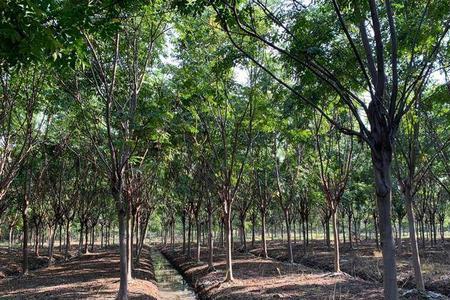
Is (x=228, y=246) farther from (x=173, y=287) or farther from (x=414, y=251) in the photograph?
(x=414, y=251)

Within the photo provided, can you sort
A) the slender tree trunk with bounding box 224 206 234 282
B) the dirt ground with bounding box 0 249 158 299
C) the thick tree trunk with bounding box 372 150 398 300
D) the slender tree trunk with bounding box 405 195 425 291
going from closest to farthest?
1. the thick tree trunk with bounding box 372 150 398 300
2. the slender tree trunk with bounding box 405 195 425 291
3. the dirt ground with bounding box 0 249 158 299
4. the slender tree trunk with bounding box 224 206 234 282

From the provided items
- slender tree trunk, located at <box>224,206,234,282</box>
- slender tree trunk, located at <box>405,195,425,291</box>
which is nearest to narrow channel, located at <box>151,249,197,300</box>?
slender tree trunk, located at <box>224,206,234,282</box>

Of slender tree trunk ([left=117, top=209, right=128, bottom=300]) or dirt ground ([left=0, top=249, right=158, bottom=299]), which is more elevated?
slender tree trunk ([left=117, top=209, right=128, bottom=300])

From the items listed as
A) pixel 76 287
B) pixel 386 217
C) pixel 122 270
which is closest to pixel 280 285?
pixel 122 270

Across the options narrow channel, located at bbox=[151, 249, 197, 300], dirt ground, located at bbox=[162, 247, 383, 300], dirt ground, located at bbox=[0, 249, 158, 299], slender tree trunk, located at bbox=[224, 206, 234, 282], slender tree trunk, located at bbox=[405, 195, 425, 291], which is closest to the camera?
slender tree trunk, located at bbox=[405, 195, 425, 291]

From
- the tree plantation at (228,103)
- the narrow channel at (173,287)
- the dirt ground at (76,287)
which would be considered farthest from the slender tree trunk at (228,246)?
the dirt ground at (76,287)

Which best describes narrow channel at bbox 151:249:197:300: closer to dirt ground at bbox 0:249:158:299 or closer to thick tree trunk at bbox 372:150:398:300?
dirt ground at bbox 0:249:158:299

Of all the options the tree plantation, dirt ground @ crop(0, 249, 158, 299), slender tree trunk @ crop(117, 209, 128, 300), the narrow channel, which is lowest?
the narrow channel

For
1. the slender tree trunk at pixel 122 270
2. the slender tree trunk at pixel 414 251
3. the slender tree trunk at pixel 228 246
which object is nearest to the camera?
the slender tree trunk at pixel 122 270

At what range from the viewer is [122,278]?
45.3ft

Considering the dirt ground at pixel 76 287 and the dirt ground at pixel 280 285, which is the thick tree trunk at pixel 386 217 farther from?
the dirt ground at pixel 76 287

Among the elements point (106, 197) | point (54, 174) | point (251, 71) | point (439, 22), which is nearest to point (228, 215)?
point (251, 71)

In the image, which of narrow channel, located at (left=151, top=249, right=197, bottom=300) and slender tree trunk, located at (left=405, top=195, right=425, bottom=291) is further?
narrow channel, located at (left=151, top=249, right=197, bottom=300)

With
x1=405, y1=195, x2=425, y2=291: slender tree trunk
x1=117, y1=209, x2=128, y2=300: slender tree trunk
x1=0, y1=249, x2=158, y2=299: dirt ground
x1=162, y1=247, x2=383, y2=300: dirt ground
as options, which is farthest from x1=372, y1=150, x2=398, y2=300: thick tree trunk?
x1=0, y1=249, x2=158, y2=299: dirt ground
